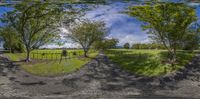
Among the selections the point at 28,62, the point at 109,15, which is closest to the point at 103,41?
the point at 109,15

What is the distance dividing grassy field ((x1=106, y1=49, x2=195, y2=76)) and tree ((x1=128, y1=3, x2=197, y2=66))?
0.10m

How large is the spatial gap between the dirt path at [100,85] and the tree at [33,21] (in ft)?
1.18

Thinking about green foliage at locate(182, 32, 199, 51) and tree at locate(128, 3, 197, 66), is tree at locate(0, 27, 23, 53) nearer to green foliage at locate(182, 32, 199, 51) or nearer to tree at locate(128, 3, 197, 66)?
tree at locate(128, 3, 197, 66)

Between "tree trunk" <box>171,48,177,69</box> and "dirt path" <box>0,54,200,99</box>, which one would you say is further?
"tree trunk" <box>171,48,177,69</box>

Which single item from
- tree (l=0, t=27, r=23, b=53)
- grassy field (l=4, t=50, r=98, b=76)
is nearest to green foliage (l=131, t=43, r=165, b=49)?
grassy field (l=4, t=50, r=98, b=76)

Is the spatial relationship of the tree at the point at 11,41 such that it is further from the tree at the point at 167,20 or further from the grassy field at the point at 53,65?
the tree at the point at 167,20

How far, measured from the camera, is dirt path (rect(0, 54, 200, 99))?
173 inches

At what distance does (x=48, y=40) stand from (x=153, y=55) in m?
1.38

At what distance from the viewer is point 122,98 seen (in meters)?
4.39

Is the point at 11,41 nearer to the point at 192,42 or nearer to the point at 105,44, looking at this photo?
Result: the point at 105,44

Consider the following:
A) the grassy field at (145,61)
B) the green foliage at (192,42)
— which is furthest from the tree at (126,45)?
the green foliage at (192,42)

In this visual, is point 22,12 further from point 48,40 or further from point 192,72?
point 192,72

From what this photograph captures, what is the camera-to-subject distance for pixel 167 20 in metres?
4.54

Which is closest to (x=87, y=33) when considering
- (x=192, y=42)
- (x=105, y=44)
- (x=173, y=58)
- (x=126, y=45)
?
(x=105, y=44)
